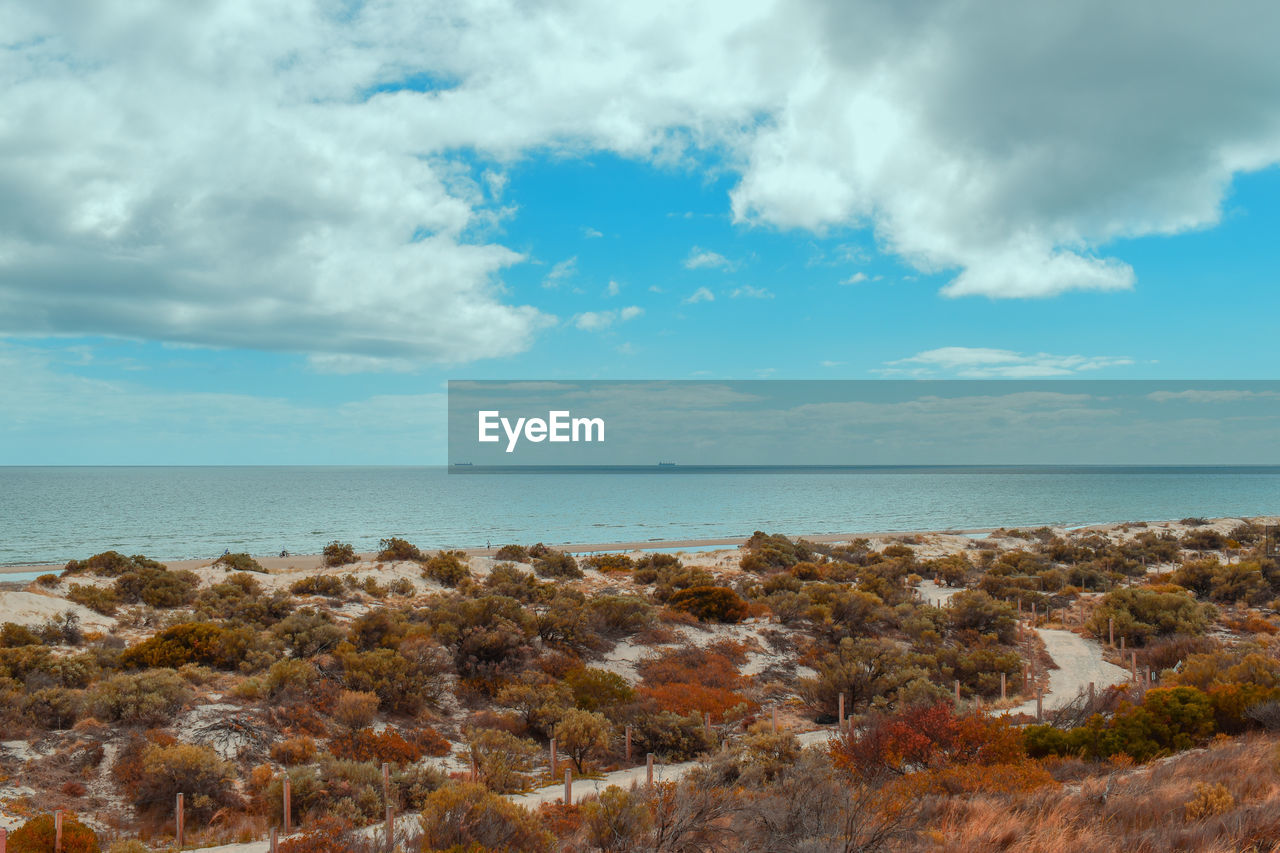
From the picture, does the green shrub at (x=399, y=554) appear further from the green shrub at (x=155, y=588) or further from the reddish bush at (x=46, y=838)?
the reddish bush at (x=46, y=838)

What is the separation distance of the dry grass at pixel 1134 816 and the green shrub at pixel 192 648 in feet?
52.6

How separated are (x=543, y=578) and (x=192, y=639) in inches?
723

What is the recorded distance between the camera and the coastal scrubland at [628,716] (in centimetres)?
767

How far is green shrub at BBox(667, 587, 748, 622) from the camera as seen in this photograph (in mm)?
24875

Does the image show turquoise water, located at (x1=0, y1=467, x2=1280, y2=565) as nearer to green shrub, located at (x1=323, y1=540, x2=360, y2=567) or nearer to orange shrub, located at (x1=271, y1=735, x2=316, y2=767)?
green shrub, located at (x1=323, y1=540, x2=360, y2=567)

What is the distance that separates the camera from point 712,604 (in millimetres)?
25094

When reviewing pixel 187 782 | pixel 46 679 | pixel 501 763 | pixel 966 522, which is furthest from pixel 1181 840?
pixel 966 522

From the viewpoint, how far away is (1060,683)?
64.6ft

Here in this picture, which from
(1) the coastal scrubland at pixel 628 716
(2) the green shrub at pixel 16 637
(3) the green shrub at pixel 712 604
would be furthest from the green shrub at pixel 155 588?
(3) the green shrub at pixel 712 604

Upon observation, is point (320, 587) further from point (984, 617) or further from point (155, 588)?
point (984, 617)

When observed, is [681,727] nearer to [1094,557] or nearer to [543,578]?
[543,578]

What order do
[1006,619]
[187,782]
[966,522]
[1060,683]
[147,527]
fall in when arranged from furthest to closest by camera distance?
[966,522] < [147,527] < [1006,619] < [1060,683] < [187,782]

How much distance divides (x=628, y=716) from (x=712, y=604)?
383 inches

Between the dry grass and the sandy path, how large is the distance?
26.9ft
